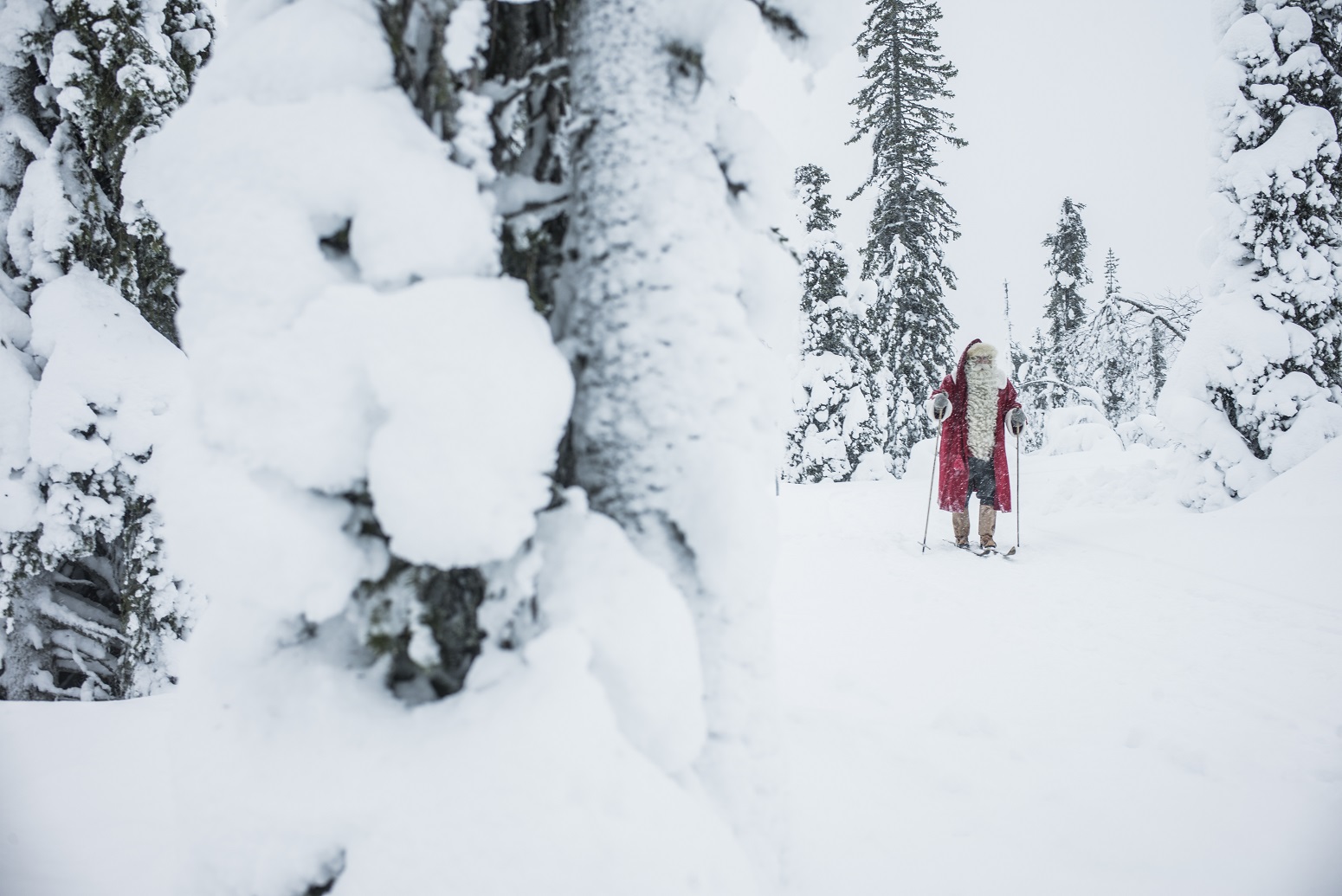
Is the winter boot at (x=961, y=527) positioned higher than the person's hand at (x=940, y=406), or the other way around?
the person's hand at (x=940, y=406)

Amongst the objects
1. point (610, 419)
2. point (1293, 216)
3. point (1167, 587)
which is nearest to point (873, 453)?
point (1293, 216)

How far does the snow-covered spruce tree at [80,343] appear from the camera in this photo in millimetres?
4129

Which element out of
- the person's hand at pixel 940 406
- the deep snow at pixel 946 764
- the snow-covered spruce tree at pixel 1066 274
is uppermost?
the snow-covered spruce tree at pixel 1066 274

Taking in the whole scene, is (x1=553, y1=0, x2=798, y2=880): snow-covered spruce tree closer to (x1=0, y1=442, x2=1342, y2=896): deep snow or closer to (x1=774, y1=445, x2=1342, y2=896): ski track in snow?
(x1=0, y1=442, x2=1342, y2=896): deep snow

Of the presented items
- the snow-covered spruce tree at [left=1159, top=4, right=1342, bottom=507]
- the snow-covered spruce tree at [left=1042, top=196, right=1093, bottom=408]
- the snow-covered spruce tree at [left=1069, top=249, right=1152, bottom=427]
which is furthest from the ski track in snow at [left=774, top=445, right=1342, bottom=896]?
the snow-covered spruce tree at [left=1042, top=196, right=1093, bottom=408]

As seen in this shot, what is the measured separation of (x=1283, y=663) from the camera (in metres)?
3.59

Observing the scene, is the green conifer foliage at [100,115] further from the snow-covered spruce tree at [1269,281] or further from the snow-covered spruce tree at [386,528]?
the snow-covered spruce tree at [1269,281]

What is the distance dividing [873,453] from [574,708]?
16656mm

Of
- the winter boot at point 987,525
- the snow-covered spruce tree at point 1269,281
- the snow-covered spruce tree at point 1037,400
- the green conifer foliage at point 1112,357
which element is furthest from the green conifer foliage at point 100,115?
the snow-covered spruce tree at point 1037,400

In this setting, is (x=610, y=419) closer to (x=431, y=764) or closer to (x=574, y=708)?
(x=574, y=708)

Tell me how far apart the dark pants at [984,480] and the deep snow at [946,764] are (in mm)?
1682

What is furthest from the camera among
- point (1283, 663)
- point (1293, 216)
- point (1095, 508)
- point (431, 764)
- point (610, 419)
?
point (1095, 508)

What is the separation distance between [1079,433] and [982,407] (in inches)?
482

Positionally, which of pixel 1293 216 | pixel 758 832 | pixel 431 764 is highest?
pixel 1293 216
